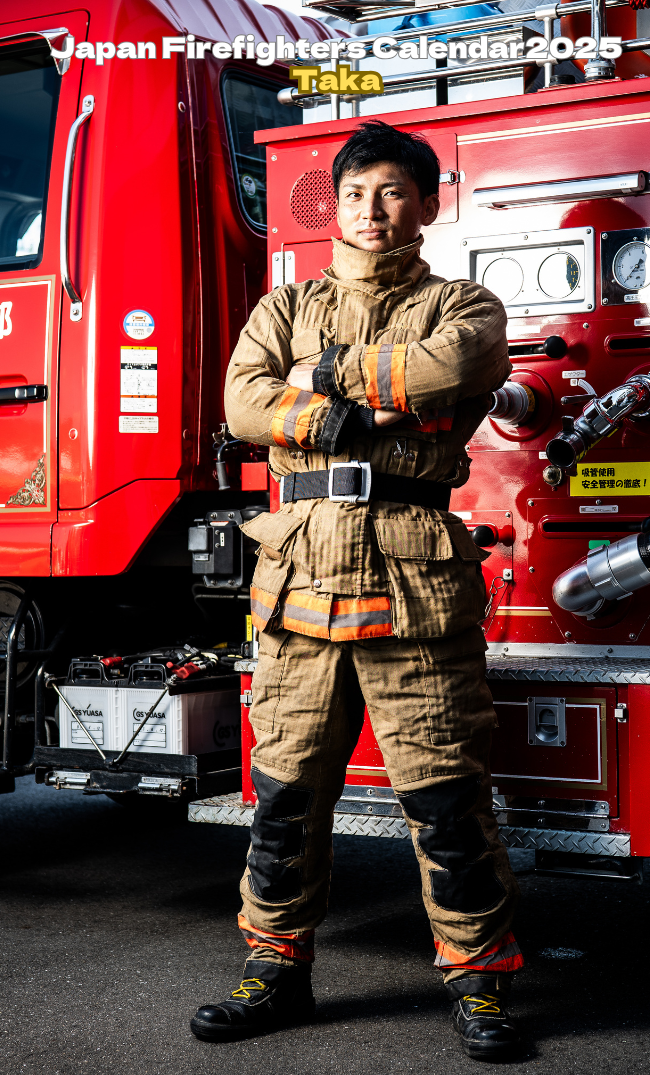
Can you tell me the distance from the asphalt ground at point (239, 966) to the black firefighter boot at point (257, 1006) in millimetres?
40

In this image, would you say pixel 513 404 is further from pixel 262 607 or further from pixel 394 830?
pixel 394 830

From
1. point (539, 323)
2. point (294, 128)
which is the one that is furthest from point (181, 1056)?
point (294, 128)

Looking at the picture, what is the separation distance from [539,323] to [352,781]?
1356mm

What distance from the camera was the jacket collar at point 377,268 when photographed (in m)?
2.99

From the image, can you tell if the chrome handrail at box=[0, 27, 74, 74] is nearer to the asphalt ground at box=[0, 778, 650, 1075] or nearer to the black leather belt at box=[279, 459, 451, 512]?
the black leather belt at box=[279, 459, 451, 512]

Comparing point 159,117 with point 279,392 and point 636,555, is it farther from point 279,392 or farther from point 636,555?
point 636,555

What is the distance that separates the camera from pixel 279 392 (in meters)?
2.96

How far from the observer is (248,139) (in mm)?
4504

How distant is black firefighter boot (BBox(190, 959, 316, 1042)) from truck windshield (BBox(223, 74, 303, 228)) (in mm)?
2560

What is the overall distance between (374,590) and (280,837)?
2.10ft

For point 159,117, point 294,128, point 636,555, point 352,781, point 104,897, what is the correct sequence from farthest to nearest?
point 104,897
point 159,117
point 294,128
point 352,781
point 636,555

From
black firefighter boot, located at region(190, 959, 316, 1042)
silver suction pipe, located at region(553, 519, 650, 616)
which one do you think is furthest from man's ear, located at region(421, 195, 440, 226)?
black firefighter boot, located at region(190, 959, 316, 1042)

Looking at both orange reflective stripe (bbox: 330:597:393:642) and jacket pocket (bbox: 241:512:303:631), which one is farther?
jacket pocket (bbox: 241:512:303:631)

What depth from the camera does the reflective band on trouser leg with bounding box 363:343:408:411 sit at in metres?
2.82
